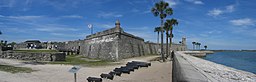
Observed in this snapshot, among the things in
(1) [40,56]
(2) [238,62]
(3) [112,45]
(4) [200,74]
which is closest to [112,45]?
(3) [112,45]

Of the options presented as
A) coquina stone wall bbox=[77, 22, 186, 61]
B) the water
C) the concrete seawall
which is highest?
coquina stone wall bbox=[77, 22, 186, 61]

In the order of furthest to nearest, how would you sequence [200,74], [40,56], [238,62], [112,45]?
[238,62], [112,45], [40,56], [200,74]

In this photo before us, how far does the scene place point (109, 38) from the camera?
28031 millimetres

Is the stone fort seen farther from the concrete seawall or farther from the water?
the water

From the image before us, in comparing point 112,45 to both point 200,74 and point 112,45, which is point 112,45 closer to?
point 112,45

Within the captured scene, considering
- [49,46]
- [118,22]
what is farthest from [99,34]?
[49,46]

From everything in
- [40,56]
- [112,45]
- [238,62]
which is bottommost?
[238,62]

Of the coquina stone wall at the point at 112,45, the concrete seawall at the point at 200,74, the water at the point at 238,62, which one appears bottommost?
the water at the point at 238,62

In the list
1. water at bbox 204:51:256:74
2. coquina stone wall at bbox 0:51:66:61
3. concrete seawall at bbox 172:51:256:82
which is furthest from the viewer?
water at bbox 204:51:256:74

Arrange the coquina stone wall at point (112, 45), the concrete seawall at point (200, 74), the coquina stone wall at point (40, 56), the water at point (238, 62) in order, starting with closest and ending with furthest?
the concrete seawall at point (200, 74), the coquina stone wall at point (40, 56), the coquina stone wall at point (112, 45), the water at point (238, 62)

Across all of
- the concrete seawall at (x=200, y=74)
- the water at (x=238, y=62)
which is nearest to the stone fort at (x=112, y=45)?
the concrete seawall at (x=200, y=74)

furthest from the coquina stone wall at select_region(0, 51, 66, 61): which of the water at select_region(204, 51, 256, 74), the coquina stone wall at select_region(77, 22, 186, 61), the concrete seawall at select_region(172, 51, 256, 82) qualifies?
the water at select_region(204, 51, 256, 74)

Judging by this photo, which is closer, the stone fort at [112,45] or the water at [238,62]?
the stone fort at [112,45]

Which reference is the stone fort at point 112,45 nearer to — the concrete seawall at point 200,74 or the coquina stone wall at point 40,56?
the coquina stone wall at point 40,56
